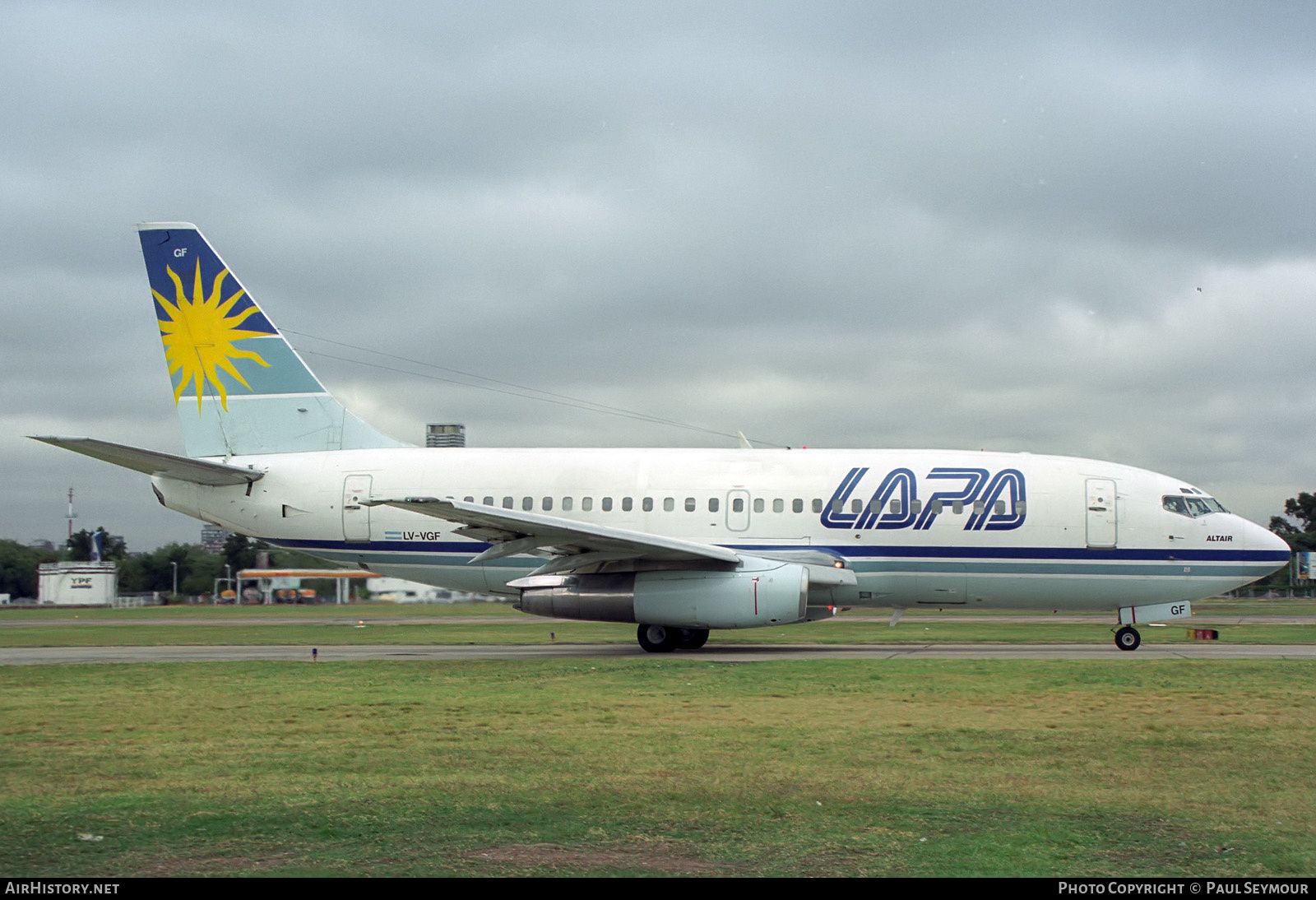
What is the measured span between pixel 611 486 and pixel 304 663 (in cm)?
716

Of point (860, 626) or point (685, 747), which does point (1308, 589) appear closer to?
point (860, 626)

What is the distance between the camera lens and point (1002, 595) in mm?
21312

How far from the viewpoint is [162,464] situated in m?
21.9

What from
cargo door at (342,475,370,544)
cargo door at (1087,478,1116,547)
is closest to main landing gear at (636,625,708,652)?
cargo door at (342,475,370,544)

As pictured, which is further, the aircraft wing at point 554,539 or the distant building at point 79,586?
the distant building at point 79,586

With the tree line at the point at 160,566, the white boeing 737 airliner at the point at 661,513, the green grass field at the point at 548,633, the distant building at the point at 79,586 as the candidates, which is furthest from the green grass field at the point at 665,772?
the tree line at the point at 160,566

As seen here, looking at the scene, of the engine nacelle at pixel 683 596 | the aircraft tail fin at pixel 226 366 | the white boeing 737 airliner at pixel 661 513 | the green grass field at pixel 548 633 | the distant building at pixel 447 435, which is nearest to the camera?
the engine nacelle at pixel 683 596

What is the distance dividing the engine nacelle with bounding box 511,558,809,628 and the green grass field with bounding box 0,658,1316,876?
4620 mm

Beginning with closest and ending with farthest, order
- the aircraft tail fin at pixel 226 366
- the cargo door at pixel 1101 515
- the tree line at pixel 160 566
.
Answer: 1. the cargo door at pixel 1101 515
2. the aircraft tail fin at pixel 226 366
3. the tree line at pixel 160 566

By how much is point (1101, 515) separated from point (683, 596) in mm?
8157

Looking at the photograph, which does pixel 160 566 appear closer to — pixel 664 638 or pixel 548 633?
pixel 548 633

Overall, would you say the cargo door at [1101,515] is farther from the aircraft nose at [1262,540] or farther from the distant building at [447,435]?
the distant building at [447,435]

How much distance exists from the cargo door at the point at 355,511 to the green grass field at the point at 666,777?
7.82m

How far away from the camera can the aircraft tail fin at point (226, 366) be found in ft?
78.6
